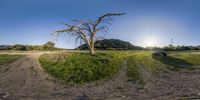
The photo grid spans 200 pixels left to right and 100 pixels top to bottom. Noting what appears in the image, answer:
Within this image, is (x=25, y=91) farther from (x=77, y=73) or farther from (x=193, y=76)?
(x=193, y=76)

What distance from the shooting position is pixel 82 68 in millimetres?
31344

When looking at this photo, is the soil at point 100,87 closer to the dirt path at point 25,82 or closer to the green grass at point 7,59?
the dirt path at point 25,82

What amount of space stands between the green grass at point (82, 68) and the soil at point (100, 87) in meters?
1.00

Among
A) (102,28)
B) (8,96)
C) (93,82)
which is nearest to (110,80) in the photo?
(93,82)

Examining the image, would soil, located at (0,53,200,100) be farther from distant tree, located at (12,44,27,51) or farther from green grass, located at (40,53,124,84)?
distant tree, located at (12,44,27,51)

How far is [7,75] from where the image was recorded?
1134 inches

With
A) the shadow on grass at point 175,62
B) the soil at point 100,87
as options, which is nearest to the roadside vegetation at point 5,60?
the soil at point 100,87

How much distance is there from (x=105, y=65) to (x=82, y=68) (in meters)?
2.96

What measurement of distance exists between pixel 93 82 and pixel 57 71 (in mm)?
5011

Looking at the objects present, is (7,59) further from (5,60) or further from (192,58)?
(192,58)

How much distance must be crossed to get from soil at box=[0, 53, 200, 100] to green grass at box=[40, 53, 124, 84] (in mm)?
997

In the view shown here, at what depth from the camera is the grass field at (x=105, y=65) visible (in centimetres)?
2842

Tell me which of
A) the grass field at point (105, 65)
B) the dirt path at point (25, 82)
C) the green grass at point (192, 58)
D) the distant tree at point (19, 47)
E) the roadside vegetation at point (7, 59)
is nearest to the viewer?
the dirt path at point (25, 82)

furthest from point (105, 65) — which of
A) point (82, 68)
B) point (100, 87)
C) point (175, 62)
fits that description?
point (175, 62)
